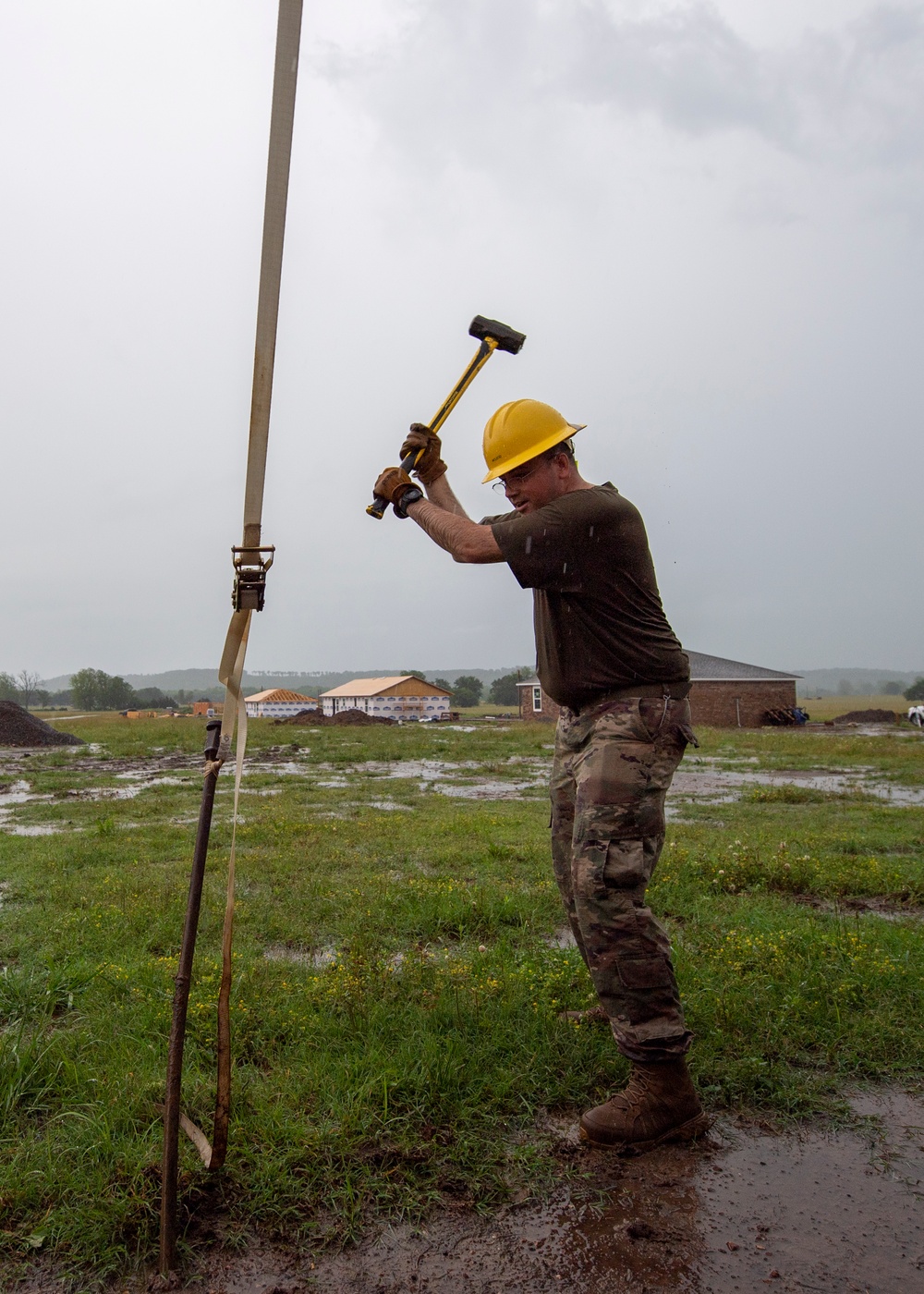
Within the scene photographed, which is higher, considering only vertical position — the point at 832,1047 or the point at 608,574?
the point at 608,574

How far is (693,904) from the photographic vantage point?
5152 millimetres

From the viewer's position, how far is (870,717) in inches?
1860

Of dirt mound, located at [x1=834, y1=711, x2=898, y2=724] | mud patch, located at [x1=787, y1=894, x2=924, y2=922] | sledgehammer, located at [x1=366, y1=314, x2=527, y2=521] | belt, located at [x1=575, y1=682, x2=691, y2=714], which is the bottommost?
dirt mound, located at [x1=834, y1=711, x2=898, y2=724]

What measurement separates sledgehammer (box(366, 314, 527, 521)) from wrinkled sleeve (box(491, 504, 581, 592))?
0.78 meters

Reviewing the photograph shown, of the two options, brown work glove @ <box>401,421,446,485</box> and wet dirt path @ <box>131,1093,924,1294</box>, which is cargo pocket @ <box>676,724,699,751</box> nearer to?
wet dirt path @ <box>131,1093,924,1294</box>

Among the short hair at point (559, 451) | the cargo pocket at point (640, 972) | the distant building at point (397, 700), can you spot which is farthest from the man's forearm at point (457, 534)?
the distant building at point (397, 700)

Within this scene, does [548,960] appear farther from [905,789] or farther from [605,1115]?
[905,789]

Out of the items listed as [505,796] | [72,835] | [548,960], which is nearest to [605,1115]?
[548,960]

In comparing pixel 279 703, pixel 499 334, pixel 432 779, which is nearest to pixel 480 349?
pixel 499 334

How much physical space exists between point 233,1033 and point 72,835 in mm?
5954

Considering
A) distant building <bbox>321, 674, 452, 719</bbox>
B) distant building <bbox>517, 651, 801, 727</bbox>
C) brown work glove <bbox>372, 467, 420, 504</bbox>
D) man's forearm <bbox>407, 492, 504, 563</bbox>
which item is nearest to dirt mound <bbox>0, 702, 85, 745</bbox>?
distant building <bbox>517, 651, 801, 727</bbox>

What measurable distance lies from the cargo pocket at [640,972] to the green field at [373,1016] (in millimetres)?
482

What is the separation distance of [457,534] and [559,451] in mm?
497

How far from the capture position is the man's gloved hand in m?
3.20
